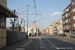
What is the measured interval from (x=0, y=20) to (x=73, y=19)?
51.1 m

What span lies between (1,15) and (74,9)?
51321 millimetres

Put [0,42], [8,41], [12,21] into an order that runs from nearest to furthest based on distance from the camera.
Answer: [0,42]
[8,41]
[12,21]

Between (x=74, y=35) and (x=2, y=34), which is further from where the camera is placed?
(x=74, y=35)

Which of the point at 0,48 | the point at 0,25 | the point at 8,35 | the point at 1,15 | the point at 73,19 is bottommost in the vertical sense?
the point at 0,48

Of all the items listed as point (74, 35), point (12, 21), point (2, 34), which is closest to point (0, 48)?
point (2, 34)

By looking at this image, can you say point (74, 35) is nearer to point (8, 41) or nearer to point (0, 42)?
point (8, 41)

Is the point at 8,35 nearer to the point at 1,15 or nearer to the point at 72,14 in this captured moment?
the point at 1,15

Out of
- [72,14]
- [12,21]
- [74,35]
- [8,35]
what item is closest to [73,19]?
[72,14]

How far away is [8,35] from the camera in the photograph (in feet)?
52.8

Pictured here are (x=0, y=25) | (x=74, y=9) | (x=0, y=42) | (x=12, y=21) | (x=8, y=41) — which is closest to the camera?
(x=0, y=42)

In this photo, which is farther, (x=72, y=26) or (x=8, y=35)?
(x=72, y=26)

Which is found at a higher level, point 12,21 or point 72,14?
point 72,14

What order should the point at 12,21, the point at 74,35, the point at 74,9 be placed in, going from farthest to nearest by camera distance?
the point at 74,9
the point at 74,35
the point at 12,21

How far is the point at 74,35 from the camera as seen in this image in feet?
122
